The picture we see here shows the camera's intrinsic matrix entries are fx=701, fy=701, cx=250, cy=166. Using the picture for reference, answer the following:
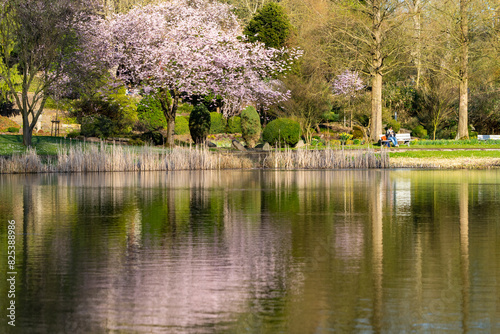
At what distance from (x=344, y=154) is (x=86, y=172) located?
40.0 feet

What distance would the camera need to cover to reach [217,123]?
175 ft

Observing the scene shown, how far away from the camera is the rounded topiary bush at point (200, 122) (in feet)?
149

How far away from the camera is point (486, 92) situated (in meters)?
52.7

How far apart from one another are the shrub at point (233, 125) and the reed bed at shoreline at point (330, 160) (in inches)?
812

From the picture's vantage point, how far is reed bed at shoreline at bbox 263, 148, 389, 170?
3303 cm

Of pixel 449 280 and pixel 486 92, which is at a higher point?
pixel 486 92

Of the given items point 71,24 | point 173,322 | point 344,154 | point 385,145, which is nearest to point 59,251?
point 173,322

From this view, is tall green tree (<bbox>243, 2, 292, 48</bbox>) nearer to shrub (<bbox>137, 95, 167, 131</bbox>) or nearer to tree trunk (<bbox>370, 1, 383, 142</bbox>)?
shrub (<bbox>137, 95, 167, 131</bbox>)

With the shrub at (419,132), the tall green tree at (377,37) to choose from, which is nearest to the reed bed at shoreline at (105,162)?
the tall green tree at (377,37)

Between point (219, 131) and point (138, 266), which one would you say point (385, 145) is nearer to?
point (219, 131)

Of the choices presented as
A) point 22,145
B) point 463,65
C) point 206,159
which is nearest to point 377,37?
point 463,65

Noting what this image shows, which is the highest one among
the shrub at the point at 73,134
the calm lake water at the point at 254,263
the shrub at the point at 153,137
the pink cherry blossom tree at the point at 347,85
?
the pink cherry blossom tree at the point at 347,85

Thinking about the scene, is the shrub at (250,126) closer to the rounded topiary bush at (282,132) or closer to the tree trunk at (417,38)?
the rounded topiary bush at (282,132)

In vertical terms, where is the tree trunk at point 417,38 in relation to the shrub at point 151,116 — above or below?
above
